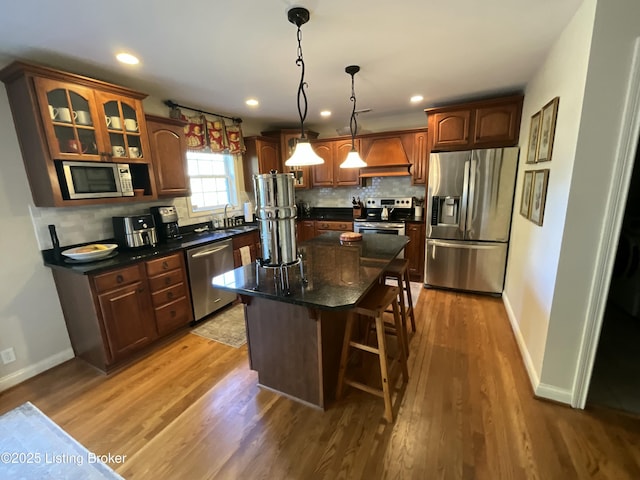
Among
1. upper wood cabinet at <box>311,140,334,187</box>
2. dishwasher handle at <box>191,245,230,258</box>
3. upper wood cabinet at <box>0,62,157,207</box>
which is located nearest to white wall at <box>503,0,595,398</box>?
upper wood cabinet at <box>311,140,334,187</box>

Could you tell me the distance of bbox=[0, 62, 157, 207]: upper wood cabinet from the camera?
200 centimetres

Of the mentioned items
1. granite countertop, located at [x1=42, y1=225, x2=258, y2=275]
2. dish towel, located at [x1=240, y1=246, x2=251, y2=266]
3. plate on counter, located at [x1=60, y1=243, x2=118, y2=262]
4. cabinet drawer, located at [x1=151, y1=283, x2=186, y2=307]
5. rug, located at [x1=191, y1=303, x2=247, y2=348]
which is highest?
plate on counter, located at [x1=60, y1=243, x2=118, y2=262]

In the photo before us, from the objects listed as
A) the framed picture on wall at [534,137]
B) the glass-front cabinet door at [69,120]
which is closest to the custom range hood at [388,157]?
the framed picture on wall at [534,137]

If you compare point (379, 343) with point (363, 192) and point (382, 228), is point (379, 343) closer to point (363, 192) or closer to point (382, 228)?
point (382, 228)

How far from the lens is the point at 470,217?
134 inches

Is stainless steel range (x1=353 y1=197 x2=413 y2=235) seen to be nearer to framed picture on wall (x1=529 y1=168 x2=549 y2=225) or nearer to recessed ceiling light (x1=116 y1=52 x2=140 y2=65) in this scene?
framed picture on wall (x1=529 y1=168 x2=549 y2=225)

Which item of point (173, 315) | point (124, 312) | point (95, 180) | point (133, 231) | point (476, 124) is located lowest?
point (173, 315)

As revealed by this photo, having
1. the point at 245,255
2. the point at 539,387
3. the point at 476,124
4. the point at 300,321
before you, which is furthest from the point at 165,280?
the point at 476,124

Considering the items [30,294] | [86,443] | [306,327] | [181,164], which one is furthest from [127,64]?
[86,443]

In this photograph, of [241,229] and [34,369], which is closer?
[34,369]

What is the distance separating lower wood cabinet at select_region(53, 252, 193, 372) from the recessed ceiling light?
1.61 m

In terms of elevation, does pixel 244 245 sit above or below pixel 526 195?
below

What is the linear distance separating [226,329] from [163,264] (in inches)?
36.0

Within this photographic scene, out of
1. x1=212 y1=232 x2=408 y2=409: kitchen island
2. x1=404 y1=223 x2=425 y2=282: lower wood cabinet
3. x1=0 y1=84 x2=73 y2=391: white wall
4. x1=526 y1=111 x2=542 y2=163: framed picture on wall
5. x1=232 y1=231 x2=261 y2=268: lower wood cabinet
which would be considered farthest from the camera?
x1=404 y1=223 x2=425 y2=282: lower wood cabinet
